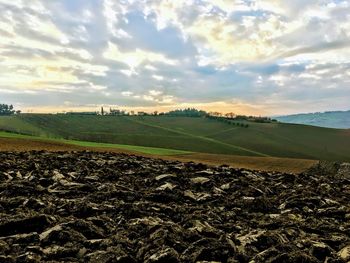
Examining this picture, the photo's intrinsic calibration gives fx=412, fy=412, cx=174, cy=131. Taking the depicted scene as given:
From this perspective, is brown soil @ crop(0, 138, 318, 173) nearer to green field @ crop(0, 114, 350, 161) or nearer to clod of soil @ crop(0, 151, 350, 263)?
clod of soil @ crop(0, 151, 350, 263)

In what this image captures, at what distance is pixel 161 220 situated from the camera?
8344mm

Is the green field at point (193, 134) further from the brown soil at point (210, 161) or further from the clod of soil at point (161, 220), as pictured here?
the clod of soil at point (161, 220)

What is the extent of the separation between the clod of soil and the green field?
92.4 metres

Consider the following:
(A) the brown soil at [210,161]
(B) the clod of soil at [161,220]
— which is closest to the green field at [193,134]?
(A) the brown soil at [210,161]

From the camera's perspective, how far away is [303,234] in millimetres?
7977

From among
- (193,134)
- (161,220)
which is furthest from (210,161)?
(193,134)

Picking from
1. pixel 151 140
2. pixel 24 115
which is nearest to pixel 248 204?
pixel 151 140

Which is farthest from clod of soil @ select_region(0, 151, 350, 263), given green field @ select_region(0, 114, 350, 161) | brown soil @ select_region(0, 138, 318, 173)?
green field @ select_region(0, 114, 350, 161)

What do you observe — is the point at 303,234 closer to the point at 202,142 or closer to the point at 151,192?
the point at 151,192

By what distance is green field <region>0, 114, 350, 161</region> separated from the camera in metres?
114

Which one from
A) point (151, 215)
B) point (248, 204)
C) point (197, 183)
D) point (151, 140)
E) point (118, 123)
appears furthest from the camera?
point (118, 123)

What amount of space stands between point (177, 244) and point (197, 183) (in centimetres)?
739

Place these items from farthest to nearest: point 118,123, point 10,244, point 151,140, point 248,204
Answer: point 118,123, point 151,140, point 248,204, point 10,244

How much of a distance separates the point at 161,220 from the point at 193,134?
135 m
